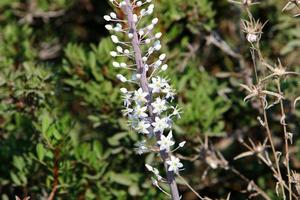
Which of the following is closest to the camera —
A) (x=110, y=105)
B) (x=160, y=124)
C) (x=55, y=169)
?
(x=160, y=124)

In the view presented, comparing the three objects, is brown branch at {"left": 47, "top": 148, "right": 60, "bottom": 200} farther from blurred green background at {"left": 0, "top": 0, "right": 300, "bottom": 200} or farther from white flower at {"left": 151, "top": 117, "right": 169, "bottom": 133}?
white flower at {"left": 151, "top": 117, "right": 169, "bottom": 133}

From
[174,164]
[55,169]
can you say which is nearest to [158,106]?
[174,164]

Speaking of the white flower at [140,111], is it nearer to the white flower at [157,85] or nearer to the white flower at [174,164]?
the white flower at [157,85]

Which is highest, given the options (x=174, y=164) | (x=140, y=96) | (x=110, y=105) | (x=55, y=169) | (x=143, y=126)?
(x=140, y=96)

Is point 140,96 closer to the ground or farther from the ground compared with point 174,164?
farther from the ground

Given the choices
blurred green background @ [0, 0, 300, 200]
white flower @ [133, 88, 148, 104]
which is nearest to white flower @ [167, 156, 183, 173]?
white flower @ [133, 88, 148, 104]

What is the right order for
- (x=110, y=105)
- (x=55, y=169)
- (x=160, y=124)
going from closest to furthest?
(x=160, y=124) < (x=55, y=169) < (x=110, y=105)

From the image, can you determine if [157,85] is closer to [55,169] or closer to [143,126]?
[143,126]

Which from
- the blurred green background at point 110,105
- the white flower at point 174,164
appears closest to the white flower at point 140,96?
the white flower at point 174,164
